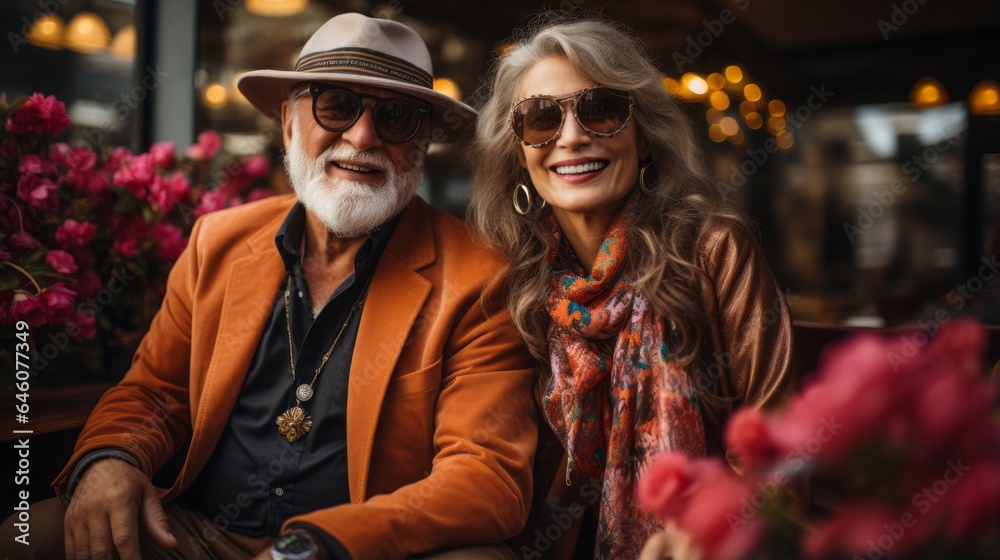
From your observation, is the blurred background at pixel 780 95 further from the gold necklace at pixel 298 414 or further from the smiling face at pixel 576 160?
the smiling face at pixel 576 160

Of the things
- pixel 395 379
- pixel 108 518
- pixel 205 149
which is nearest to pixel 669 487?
pixel 395 379

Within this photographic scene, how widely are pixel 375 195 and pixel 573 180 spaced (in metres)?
0.62

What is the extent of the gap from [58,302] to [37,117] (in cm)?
62

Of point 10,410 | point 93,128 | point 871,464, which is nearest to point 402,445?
point 10,410

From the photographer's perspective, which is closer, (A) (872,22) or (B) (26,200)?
(B) (26,200)

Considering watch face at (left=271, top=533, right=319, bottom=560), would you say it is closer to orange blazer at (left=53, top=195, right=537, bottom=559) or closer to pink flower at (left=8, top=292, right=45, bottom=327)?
orange blazer at (left=53, top=195, right=537, bottom=559)

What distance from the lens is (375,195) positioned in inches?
92.4

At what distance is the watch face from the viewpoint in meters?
1.63

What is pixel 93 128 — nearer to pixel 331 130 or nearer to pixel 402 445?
pixel 331 130

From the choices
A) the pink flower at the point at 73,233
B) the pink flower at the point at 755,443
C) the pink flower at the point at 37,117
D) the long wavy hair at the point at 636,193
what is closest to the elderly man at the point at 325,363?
the long wavy hair at the point at 636,193

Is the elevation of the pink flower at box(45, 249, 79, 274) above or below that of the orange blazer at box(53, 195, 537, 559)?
above

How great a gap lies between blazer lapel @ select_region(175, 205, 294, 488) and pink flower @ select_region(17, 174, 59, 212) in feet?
2.18

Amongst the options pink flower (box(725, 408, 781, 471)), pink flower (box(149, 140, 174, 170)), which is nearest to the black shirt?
pink flower (box(149, 140, 174, 170))

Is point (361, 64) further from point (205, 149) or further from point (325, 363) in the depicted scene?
point (205, 149)
